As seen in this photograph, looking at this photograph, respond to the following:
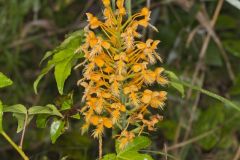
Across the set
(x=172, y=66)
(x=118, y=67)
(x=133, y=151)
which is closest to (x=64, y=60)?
(x=118, y=67)

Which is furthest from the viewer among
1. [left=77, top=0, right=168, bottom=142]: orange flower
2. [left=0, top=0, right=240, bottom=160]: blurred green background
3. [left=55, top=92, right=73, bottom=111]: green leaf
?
[left=0, top=0, right=240, bottom=160]: blurred green background

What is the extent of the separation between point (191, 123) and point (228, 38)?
1.61 feet

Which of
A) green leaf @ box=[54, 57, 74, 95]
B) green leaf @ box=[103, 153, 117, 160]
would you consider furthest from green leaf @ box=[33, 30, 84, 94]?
green leaf @ box=[103, 153, 117, 160]

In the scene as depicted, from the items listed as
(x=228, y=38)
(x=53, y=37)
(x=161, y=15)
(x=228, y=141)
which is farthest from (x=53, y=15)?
(x=228, y=141)

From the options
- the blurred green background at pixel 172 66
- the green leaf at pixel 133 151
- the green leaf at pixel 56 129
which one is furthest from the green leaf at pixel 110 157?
the blurred green background at pixel 172 66

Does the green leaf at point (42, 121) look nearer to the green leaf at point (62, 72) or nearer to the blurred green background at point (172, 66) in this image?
the green leaf at point (62, 72)

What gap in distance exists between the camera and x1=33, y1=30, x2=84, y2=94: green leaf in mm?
1153

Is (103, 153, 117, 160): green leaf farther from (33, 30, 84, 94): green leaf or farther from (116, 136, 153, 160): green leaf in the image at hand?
(33, 30, 84, 94): green leaf

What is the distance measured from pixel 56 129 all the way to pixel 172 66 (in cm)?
146

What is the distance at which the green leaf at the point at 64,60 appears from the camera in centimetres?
115

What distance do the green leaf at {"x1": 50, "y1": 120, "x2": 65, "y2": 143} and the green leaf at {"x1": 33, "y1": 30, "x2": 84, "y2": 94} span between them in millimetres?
95

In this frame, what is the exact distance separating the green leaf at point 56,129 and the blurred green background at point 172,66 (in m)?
0.79

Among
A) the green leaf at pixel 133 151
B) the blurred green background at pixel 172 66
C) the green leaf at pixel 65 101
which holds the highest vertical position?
the green leaf at pixel 65 101

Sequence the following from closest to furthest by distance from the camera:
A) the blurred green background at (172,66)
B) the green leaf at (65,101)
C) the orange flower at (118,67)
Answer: the orange flower at (118,67), the green leaf at (65,101), the blurred green background at (172,66)
